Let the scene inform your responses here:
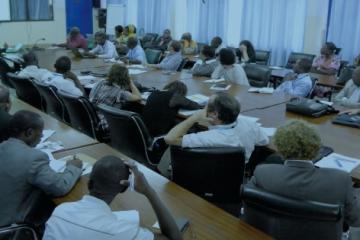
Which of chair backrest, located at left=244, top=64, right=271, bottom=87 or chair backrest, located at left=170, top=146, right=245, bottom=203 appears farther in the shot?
chair backrest, located at left=244, top=64, right=271, bottom=87

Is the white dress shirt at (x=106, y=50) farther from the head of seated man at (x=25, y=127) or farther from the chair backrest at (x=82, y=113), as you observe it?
the head of seated man at (x=25, y=127)

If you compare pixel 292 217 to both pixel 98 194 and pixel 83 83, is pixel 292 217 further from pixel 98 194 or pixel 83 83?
pixel 83 83

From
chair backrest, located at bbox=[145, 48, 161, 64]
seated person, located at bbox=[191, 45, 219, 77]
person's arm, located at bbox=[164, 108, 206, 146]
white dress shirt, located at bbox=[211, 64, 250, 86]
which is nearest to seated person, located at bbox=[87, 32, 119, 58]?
chair backrest, located at bbox=[145, 48, 161, 64]

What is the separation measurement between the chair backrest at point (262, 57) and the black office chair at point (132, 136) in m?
4.94

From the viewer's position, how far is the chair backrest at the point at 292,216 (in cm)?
159

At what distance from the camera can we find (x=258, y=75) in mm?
5711

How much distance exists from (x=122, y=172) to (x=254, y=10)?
764cm

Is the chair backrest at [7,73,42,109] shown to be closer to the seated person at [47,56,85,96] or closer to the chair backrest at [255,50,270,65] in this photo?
the seated person at [47,56,85,96]

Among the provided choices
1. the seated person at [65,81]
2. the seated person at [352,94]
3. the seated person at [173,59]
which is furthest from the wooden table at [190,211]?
the seated person at [173,59]

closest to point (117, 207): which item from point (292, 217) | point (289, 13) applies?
point (292, 217)

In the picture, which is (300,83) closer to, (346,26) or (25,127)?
(346,26)

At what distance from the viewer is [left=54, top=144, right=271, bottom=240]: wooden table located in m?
1.71

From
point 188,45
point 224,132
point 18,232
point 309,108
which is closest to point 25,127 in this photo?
point 18,232

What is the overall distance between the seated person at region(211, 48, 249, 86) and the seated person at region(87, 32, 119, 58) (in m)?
3.02
